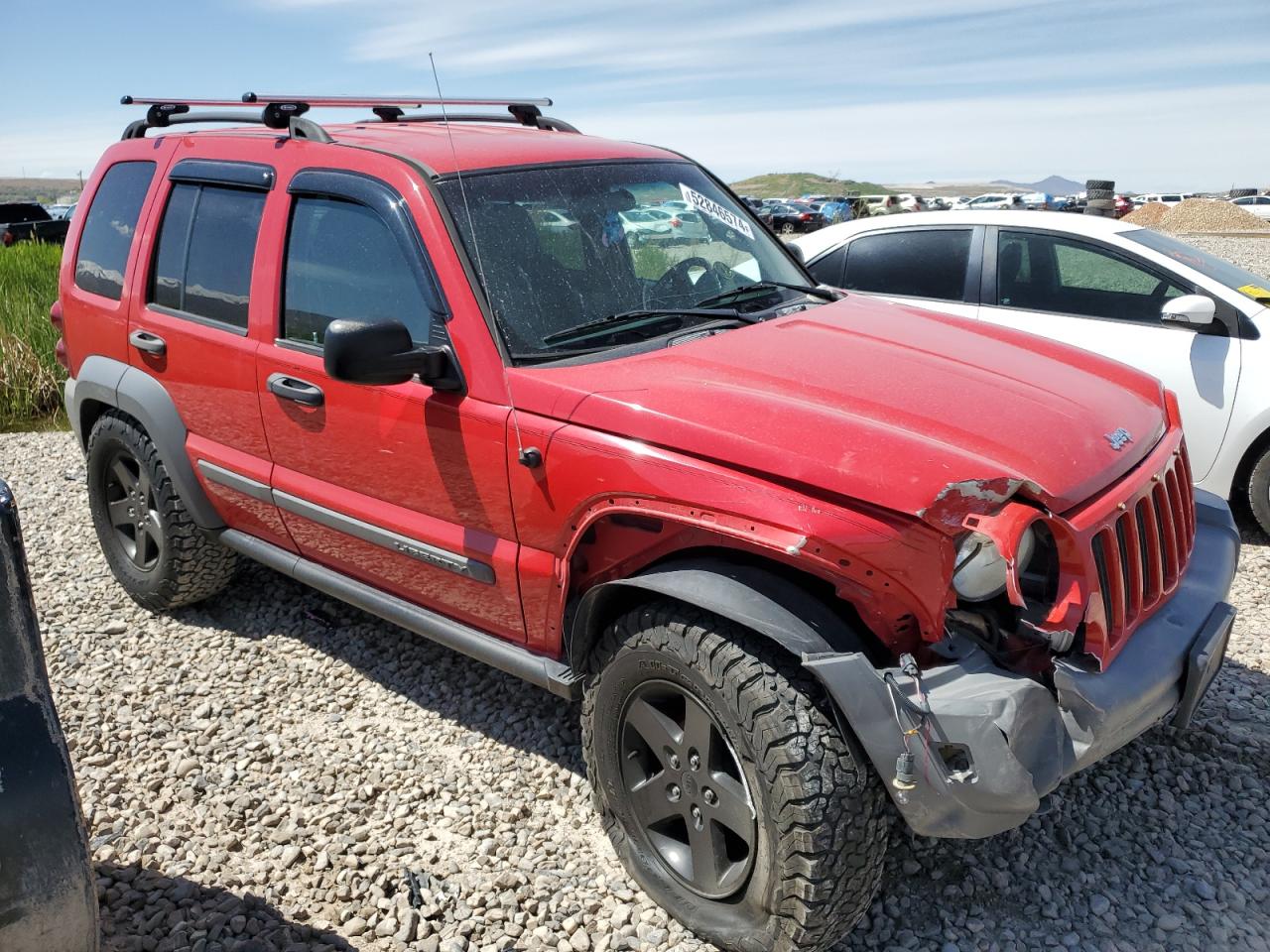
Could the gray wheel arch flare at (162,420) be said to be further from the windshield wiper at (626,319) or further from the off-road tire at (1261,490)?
the off-road tire at (1261,490)

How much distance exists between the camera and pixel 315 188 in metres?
3.56

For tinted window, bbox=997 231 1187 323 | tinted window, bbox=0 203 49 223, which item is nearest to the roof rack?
tinted window, bbox=997 231 1187 323

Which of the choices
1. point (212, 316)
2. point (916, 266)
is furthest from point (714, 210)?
point (916, 266)

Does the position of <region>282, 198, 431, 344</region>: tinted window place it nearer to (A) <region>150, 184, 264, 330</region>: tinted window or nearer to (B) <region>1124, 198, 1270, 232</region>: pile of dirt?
(A) <region>150, 184, 264, 330</region>: tinted window

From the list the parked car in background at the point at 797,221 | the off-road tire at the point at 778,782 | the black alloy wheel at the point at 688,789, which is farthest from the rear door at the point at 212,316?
the parked car in background at the point at 797,221

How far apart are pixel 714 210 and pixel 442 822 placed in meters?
2.45

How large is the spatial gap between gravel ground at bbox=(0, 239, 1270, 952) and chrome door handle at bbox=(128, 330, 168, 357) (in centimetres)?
132

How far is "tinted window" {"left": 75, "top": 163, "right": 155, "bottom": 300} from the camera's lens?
4.50m

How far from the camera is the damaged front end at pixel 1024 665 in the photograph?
2244 millimetres

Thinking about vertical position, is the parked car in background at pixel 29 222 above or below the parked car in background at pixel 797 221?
above

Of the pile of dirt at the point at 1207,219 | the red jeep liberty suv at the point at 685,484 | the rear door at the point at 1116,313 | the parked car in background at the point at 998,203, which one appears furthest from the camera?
the pile of dirt at the point at 1207,219

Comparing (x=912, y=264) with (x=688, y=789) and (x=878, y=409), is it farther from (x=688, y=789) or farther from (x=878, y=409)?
(x=688, y=789)

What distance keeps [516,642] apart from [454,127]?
2.11m

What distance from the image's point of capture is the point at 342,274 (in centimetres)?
349
